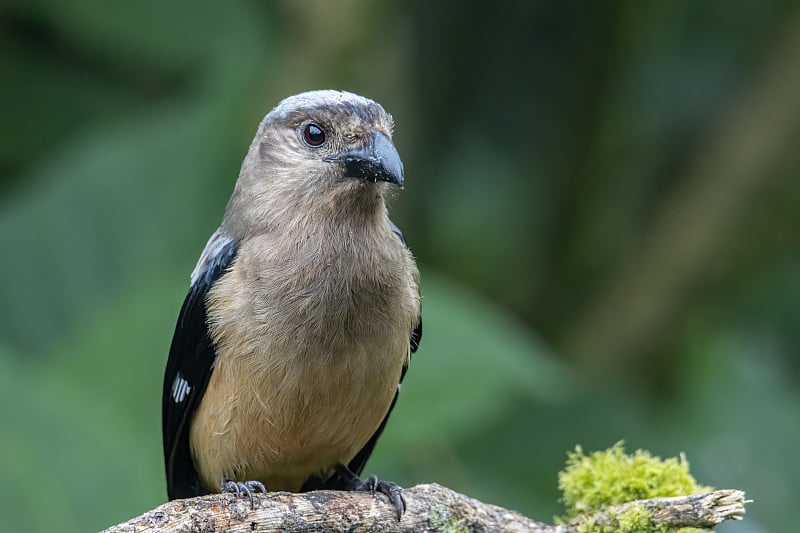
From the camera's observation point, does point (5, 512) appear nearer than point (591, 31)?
Yes

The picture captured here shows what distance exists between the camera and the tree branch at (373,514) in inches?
156

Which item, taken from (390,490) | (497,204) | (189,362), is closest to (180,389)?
(189,362)

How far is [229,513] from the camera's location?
4.22 m

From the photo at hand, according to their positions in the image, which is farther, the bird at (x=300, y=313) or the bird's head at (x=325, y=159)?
the bird's head at (x=325, y=159)

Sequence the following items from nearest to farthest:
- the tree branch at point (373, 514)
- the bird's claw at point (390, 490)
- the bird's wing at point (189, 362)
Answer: the tree branch at point (373, 514) → the bird's claw at point (390, 490) → the bird's wing at point (189, 362)

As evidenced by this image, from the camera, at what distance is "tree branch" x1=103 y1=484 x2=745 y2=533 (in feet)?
13.0

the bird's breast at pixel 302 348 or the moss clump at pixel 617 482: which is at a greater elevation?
the bird's breast at pixel 302 348

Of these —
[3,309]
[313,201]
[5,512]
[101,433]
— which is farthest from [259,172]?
[3,309]

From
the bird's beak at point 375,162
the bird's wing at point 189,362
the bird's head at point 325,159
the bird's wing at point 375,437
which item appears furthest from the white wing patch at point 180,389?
the bird's beak at point 375,162

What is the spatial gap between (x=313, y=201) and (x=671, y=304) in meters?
3.68

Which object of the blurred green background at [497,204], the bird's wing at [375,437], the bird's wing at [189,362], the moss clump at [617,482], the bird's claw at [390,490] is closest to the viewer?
the moss clump at [617,482]

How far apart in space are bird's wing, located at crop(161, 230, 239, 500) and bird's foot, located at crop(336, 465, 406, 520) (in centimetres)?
69

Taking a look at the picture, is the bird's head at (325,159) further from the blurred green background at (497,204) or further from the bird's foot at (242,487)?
the blurred green background at (497,204)

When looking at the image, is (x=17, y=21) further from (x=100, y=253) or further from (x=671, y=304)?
(x=671, y=304)
